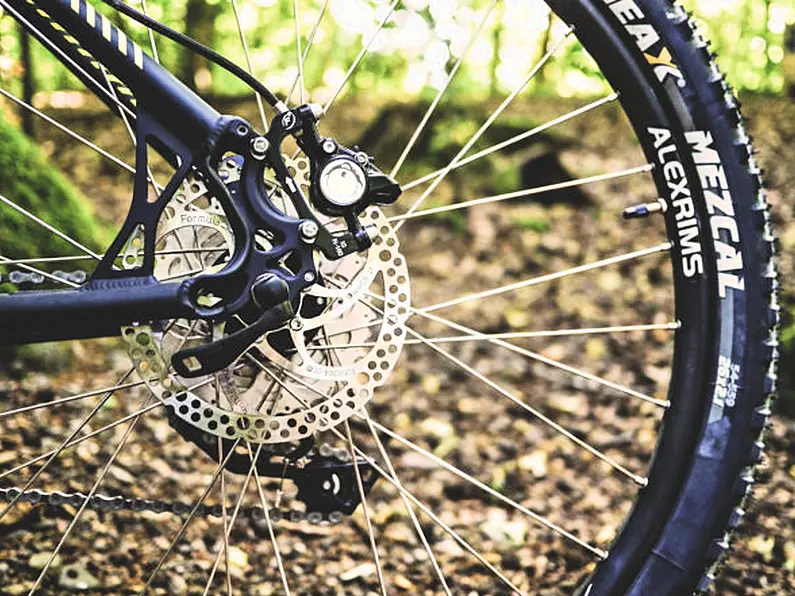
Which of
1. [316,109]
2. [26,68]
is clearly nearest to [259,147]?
[316,109]

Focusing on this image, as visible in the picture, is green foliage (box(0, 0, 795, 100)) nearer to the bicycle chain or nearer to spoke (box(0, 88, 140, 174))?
spoke (box(0, 88, 140, 174))

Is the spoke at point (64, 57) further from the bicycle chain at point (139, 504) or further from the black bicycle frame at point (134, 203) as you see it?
the bicycle chain at point (139, 504)

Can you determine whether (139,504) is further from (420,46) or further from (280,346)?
(420,46)

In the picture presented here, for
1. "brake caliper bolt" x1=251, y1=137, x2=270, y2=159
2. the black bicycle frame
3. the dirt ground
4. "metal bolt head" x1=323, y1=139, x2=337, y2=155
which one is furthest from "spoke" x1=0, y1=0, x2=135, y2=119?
the dirt ground

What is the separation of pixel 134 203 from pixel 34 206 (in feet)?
5.56

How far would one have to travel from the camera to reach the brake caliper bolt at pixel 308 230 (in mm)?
1585

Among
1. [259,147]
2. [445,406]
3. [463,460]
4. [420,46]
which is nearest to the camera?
[259,147]

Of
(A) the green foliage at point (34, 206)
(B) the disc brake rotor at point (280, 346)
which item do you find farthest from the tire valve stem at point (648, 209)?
(A) the green foliage at point (34, 206)

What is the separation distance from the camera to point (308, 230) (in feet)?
5.20

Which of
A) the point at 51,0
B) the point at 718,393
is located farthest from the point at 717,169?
the point at 51,0

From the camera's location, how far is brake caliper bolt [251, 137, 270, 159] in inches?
61.6

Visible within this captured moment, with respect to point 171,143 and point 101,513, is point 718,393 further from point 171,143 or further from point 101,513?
point 101,513

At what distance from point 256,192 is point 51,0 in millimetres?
461

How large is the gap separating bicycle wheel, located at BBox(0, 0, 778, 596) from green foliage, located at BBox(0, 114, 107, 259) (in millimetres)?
49
